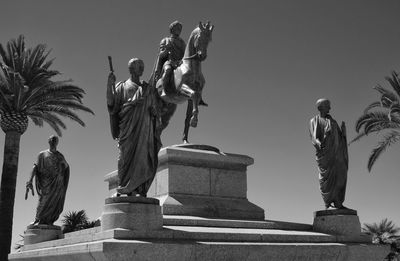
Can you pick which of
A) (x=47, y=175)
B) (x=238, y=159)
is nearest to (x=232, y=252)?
(x=238, y=159)

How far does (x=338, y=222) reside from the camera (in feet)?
36.5

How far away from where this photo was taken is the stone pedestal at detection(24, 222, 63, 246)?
13086 millimetres

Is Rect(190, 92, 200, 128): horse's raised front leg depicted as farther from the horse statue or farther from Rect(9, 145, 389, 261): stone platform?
Rect(9, 145, 389, 261): stone platform

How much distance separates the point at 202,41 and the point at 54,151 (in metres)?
4.87

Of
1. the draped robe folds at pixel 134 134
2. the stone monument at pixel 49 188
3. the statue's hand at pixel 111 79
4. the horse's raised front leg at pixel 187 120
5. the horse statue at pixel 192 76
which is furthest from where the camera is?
the stone monument at pixel 49 188

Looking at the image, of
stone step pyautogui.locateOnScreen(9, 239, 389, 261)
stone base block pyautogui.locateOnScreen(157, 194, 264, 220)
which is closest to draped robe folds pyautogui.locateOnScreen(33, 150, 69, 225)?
stone step pyautogui.locateOnScreen(9, 239, 389, 261)

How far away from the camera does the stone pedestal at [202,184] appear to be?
36.1 feet

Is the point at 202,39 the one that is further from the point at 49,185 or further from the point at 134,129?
the point at 49,185

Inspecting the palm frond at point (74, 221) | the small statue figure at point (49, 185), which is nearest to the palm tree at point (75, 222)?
the palm frond at point (74, 221)

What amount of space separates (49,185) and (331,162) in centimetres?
707

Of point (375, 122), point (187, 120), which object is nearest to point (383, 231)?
point (375, 122)

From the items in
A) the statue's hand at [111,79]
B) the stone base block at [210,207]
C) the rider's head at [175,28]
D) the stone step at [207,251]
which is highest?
the rider's head at [175,28]

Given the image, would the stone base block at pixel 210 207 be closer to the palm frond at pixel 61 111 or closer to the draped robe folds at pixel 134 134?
the draped robe folds at pixel 134 134

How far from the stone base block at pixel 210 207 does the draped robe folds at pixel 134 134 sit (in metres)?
1.57
